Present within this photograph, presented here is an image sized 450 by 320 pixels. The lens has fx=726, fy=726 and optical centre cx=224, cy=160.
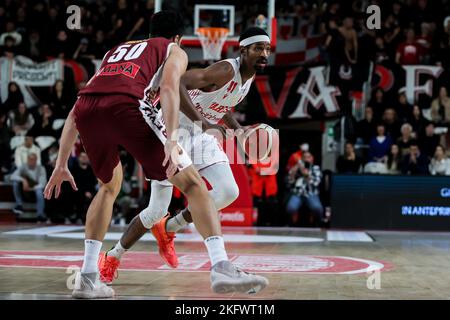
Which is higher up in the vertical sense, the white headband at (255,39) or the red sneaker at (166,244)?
the white headband at (255,39)

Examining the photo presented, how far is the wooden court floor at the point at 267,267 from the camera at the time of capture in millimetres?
4812

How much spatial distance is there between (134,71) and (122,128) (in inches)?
15.3

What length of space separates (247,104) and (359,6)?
15.3 feet

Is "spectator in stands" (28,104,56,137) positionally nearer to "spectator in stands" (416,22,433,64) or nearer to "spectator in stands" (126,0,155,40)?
"spectator in stands" (126,0,155,40)

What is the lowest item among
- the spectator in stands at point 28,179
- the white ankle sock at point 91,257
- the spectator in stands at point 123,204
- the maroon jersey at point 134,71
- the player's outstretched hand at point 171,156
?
the spectator in stands at point 123,204

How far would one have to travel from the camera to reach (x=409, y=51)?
1712 centimetres

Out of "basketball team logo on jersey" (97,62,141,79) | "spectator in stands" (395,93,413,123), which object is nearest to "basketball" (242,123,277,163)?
"basketball team logo on jersey" (97,62,141,79)

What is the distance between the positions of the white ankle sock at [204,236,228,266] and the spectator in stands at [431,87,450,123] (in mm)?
12567

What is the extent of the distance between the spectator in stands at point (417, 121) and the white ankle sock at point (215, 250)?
11.8m

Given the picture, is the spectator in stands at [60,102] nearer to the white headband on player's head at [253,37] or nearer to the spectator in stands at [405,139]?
the spectator in stands at [405,139]

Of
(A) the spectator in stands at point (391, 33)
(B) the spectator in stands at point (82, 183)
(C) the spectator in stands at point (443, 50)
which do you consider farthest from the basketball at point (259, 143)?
(A) the spectator in stands at point (391, 33)

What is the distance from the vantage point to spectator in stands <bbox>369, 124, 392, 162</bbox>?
14.7 m

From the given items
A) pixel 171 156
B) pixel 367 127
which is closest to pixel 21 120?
pixel 367 127
